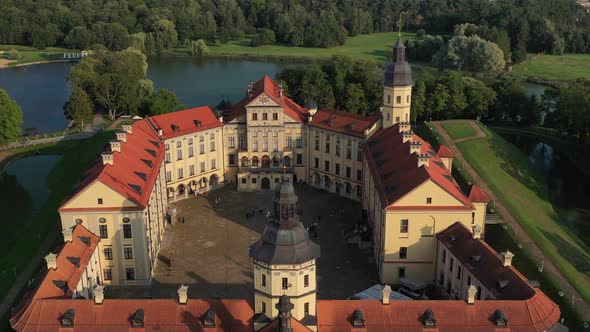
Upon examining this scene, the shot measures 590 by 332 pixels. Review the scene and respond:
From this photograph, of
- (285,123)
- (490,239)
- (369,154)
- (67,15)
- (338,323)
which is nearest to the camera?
(338,323)

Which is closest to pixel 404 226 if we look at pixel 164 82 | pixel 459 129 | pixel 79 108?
pixel 459 129

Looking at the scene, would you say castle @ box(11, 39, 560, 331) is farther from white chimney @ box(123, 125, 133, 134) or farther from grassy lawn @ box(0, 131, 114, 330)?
grassy lawn @ box(0, 131, 114, 330)

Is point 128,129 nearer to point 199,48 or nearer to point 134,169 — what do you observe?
point 134,169

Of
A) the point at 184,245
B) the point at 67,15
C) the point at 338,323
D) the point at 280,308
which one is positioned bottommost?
the point at 184,245

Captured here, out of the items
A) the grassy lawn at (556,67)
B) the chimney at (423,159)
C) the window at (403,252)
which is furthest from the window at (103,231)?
the grassy lawn at (556,67)

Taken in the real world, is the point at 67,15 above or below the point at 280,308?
above

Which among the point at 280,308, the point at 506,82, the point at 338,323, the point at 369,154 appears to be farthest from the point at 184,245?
the point at 506,82

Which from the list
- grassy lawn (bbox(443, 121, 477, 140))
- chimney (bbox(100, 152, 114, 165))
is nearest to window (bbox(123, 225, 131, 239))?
chimney (bbox(100, 152, 114, 165))

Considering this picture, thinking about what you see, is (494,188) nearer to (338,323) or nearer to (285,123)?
(285,123)
